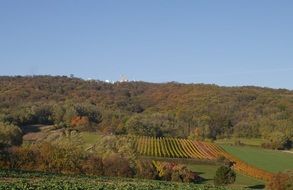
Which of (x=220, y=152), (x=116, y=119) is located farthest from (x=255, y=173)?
(x=116, y=119)

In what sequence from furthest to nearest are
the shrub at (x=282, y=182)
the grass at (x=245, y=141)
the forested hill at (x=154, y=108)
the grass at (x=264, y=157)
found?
the forested hill at (x=154, y=108), the grass at (x=245, y=141), the grass at (x=264, y=157), the shrub at (x=282, y=182)

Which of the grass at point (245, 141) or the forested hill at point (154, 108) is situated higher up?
the forested hill at point (154, 108)

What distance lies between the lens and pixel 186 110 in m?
160

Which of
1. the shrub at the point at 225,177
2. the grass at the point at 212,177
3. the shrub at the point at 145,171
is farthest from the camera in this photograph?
the grass at the point at 212,177

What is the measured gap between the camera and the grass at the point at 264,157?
9569 centimetres

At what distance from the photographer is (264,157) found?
106 metres

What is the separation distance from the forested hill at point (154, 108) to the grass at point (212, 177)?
142 feet

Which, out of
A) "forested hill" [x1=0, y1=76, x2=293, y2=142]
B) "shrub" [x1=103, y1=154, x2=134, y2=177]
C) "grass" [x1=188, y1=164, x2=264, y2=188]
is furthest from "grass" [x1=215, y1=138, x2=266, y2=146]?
"shrub" [x1=103, y1=154, x2=134, y2=177]

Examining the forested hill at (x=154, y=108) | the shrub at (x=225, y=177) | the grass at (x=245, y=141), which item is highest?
the forested hill at (x=154, y=108)

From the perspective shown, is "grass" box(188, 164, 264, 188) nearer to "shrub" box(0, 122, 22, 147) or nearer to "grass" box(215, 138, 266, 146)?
"shrub" box(0, 122, 22, 147)

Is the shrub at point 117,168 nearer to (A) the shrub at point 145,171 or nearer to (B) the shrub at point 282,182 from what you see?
(A) the shrub at point 145,171

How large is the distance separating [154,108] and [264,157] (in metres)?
→ 70.4

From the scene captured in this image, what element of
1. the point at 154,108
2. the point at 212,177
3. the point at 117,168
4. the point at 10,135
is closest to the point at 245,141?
the point at 154,108

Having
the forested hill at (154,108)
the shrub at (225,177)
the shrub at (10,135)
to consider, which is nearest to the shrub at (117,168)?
the shrub at (225,177)
